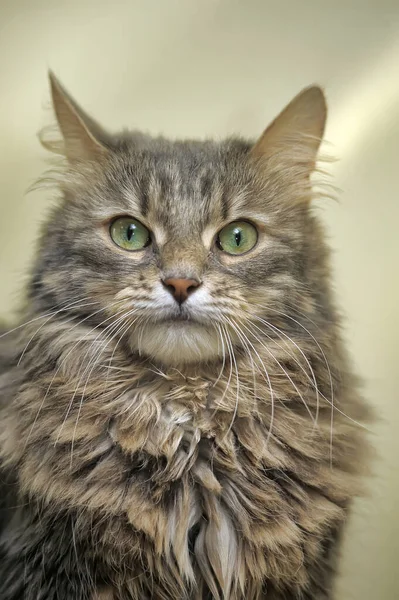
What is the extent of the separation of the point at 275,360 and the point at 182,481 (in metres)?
0.28

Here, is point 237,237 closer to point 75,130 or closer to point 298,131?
point 298,131

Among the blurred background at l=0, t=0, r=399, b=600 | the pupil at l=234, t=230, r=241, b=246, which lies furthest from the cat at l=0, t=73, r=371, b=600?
the blurred background at l=0, t=0, r=399, b=600

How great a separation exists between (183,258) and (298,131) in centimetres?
42

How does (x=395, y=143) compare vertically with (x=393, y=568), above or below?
above

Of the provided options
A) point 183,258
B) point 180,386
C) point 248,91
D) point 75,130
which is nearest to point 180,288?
point 183,258

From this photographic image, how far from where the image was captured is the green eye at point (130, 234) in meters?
1.07

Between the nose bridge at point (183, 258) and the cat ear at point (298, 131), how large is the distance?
302 mm

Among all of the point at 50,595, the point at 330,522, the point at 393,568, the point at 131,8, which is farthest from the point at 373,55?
the point at 50,595

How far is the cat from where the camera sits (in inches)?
36.4

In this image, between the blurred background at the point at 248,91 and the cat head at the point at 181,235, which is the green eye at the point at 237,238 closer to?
the cat head at the point at 181,235

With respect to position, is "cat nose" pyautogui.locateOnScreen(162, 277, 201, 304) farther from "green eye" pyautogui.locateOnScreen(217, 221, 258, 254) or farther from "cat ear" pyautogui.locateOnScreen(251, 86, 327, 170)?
"cat ear" pyautogui.locateOnScreen(251, 86, 327, 170)

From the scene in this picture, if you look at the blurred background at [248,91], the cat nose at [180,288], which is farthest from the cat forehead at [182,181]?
the blurred background at [248,91]

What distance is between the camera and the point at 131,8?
1.47 m

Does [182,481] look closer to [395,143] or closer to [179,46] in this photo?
[395,143]
